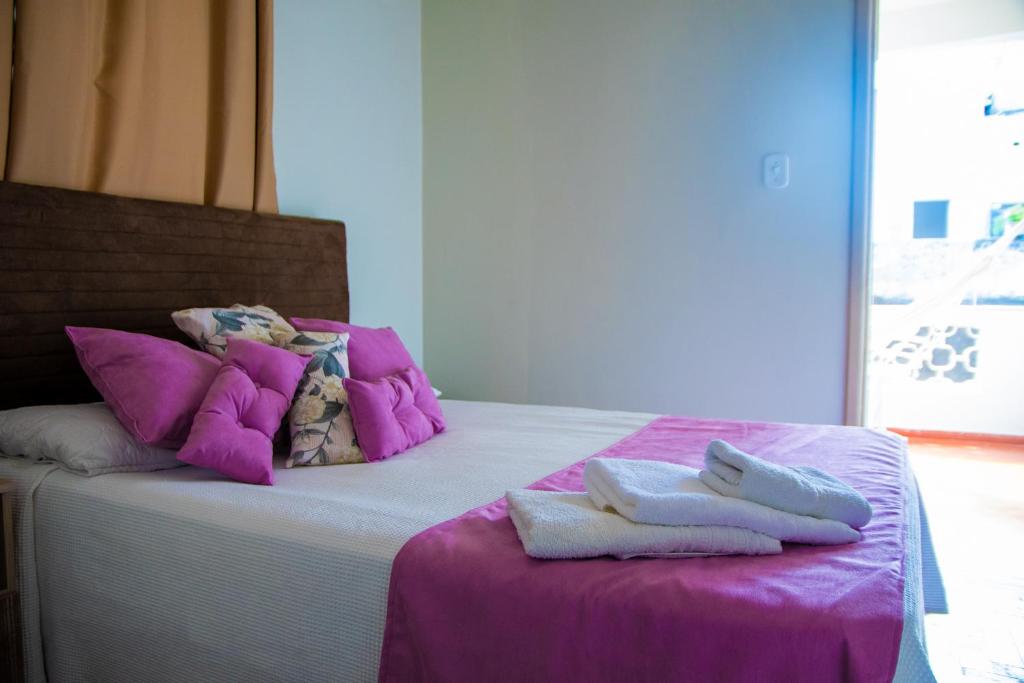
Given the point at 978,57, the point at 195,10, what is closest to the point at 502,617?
the point at 195,10

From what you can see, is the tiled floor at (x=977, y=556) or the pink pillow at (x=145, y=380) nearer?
the pink pillow at (x=145, y=380)

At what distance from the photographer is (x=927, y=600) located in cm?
169

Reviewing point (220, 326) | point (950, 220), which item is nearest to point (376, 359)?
point (220, 326)

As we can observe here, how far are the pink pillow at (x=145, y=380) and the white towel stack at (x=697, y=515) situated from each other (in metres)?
0.87

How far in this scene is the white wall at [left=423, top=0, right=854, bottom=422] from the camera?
3.00 m

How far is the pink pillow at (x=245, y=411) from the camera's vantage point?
160 centimetres

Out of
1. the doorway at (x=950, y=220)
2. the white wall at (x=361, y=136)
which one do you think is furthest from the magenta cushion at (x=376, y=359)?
the doorway at (x=950, y=220)

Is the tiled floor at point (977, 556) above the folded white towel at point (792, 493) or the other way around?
the other way around

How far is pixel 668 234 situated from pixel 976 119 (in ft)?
12.2

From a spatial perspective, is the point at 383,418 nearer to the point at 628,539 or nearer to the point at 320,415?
the point at 320,415

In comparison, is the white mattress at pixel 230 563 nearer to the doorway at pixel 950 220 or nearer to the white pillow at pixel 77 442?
the white pillow at pixel 77 442

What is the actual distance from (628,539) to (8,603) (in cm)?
133

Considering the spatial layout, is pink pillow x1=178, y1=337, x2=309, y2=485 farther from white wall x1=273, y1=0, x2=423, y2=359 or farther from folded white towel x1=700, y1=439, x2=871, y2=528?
white wall x1=273, y1=0, x2=423, y2=359

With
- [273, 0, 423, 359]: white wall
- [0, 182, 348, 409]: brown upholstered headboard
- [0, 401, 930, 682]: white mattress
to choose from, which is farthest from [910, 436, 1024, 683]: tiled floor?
[273, 0, 423, 359]: white wall
